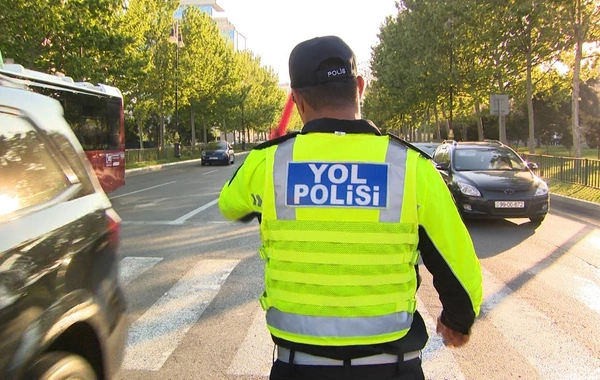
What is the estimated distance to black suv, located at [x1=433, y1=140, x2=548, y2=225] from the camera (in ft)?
30.7

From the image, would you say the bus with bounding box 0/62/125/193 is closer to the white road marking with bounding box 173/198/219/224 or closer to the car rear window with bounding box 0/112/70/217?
the white road marking with bounding box 173/198/219/224

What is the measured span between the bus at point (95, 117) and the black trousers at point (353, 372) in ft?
43.4

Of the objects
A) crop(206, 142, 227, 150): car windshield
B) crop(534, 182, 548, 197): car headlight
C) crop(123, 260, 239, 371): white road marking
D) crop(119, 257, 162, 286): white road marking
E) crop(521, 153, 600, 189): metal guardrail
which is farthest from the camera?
crop(206, 142, 227, 150): car windshield

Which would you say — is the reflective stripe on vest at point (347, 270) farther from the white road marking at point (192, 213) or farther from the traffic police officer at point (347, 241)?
the white road marking at point (192, 213)

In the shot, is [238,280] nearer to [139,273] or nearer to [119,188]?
[139,273]

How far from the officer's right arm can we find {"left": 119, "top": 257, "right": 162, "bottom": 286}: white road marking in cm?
476

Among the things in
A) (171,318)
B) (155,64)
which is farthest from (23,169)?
(155,64)

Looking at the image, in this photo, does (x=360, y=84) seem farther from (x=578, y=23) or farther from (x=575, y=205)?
(x=578, y=23)

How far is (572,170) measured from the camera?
1570 cm

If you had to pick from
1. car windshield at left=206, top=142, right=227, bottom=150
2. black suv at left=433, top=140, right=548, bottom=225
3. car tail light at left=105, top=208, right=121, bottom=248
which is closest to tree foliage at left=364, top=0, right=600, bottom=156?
black suv at left=433, top=140, right=548, bottom=225

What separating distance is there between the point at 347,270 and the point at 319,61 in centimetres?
70

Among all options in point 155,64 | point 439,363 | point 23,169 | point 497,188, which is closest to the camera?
point 23,169

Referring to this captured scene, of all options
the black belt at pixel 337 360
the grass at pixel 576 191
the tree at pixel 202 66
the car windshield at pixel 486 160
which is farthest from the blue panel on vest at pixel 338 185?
the tree at pixel 202 66

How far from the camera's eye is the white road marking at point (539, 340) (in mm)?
3611
